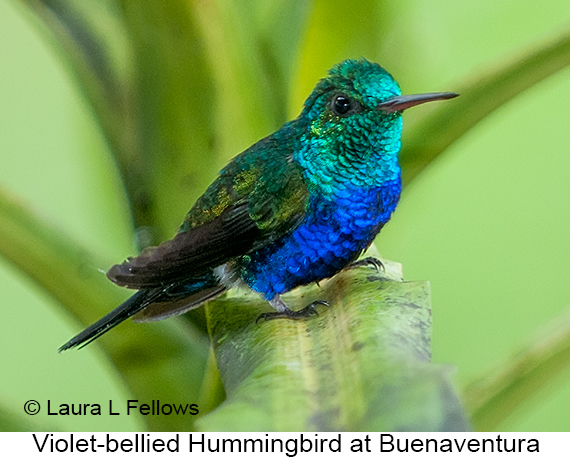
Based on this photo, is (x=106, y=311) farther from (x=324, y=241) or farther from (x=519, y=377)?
(x=519, y=377)

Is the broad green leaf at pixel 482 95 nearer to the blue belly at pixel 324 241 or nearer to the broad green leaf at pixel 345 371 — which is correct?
the blue belly at pixel 324 241

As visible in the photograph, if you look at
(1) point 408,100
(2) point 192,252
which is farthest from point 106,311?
(1) point 408,100

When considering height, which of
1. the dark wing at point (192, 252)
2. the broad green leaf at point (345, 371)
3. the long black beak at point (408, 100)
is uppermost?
the long black beak at point (408, 100)

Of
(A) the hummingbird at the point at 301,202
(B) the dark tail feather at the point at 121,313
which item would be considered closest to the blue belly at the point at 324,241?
(A) the hummingbird at the point at 301,202

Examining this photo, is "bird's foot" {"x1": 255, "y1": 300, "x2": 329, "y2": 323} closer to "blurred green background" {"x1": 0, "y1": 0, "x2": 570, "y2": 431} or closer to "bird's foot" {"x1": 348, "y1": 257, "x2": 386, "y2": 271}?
"bird's foot" {"x1": 348, "y1": 257, "x2": 386, "y2": 271}

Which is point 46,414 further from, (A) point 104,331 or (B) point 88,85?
(B) point 88,85

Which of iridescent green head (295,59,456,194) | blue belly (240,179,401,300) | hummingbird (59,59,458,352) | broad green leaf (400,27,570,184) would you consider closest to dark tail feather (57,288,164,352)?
hummingbird (59,59,458,352)
